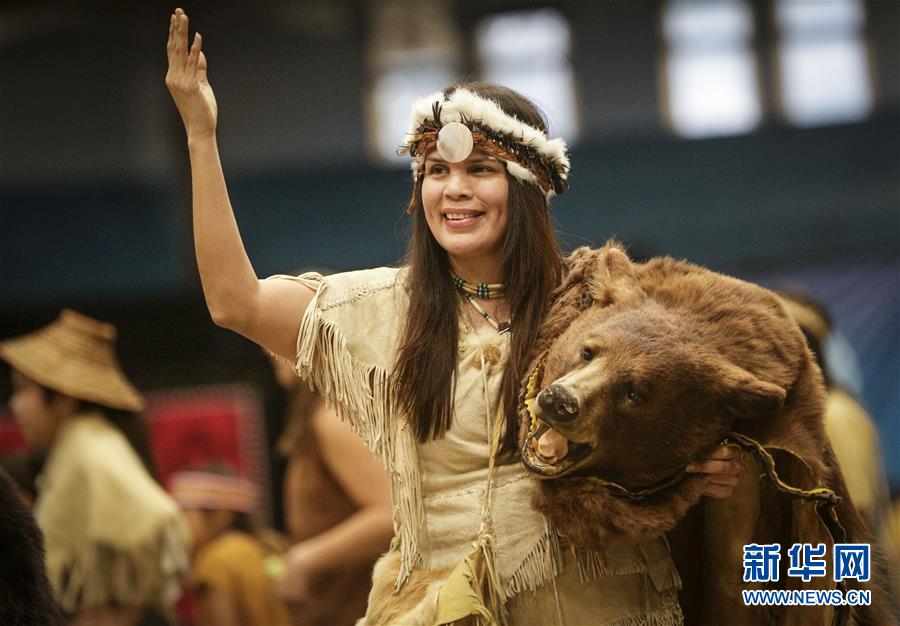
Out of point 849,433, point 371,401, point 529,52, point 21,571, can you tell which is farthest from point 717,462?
point 529,52

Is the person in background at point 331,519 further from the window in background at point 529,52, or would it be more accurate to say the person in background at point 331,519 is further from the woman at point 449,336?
the window in background at point 529,52

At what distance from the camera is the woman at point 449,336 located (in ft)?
6.56

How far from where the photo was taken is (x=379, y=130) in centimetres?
723

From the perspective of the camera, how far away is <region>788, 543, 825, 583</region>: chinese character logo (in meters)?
1.97

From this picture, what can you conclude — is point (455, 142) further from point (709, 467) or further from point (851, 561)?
point (851, 561)

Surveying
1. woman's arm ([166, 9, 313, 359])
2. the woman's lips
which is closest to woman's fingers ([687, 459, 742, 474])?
the woman's lips

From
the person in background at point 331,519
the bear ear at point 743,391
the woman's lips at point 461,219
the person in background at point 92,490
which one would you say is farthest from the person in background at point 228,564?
the bear ear at point 743,391

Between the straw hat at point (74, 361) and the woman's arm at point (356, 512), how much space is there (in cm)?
81

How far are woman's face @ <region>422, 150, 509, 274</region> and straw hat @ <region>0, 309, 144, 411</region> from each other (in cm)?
201

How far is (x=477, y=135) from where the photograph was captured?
6.86 feet

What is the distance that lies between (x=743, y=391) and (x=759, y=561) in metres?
0.34

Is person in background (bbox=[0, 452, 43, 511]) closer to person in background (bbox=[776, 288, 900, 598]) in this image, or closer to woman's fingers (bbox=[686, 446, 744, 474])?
person in background (bbox=[776, 288, 900, 598])

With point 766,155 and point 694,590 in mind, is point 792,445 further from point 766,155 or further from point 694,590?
point 766,155

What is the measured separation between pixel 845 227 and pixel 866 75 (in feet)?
3.12
